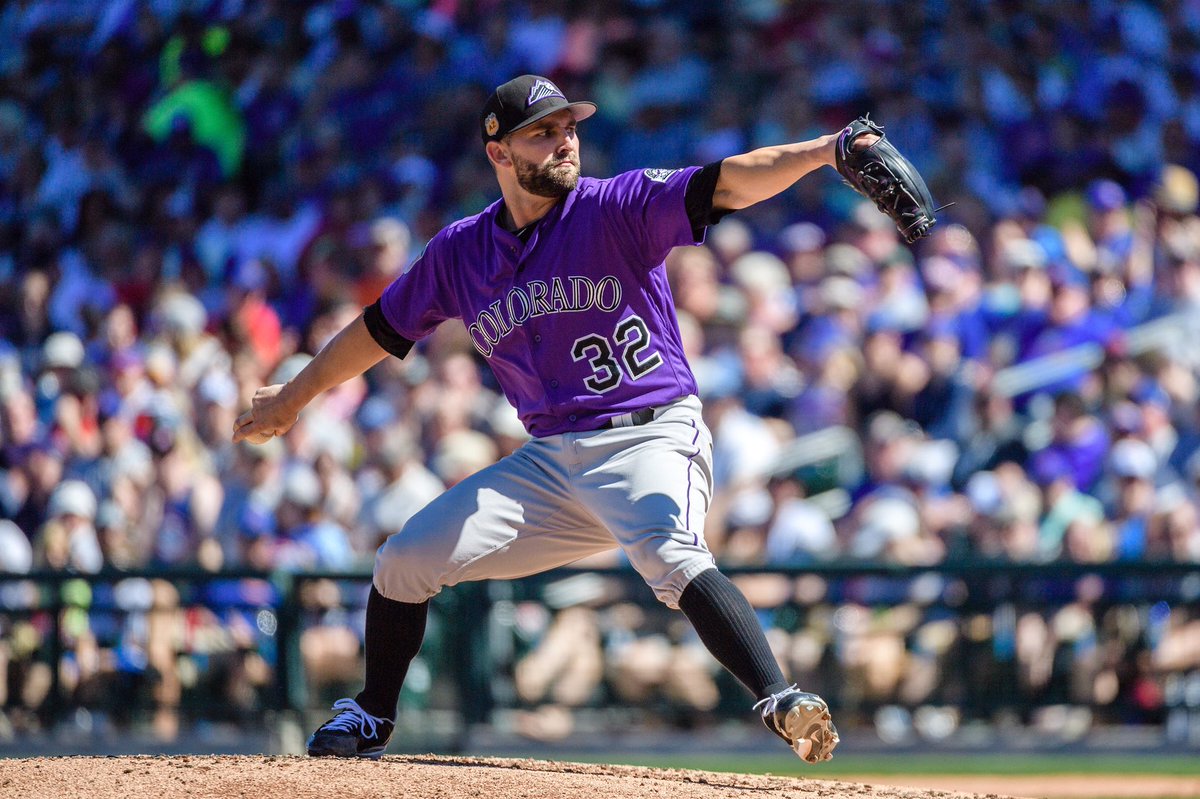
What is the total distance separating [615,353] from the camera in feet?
14.0

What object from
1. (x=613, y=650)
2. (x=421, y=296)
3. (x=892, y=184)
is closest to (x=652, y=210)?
(x=892, y=184)

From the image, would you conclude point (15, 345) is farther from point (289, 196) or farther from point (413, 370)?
point (413, 370)

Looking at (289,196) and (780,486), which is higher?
(289,196)

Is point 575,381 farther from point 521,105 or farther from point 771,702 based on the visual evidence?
point 771,702

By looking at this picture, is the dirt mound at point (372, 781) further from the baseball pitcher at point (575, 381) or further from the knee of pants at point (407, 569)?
the knee of pants at point (407, 569)

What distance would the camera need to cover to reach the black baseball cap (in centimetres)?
426

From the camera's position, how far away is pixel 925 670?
7.73 metres

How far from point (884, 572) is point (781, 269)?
2090mm

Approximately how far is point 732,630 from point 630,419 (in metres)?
0.60

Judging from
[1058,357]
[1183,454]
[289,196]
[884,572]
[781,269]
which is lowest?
[884,572]

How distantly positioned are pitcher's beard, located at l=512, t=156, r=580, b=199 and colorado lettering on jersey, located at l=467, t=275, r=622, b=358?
24 centimetres

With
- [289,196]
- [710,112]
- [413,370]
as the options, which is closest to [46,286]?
[289,196]

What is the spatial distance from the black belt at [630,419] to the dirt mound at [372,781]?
0.89 meters

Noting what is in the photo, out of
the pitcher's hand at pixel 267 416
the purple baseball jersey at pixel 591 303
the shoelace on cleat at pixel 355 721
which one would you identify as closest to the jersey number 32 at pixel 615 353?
the purple baseball jersey at pixel 591 303
